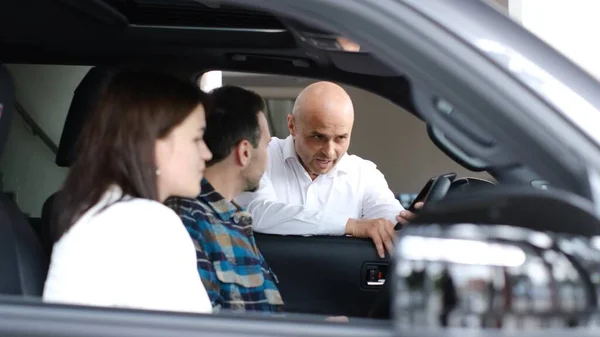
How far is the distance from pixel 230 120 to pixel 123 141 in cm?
93

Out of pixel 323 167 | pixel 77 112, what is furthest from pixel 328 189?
pixel 77 112

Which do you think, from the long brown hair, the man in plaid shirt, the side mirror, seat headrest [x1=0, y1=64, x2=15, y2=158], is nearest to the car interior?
the man in plaid shirt

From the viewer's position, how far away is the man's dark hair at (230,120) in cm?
269

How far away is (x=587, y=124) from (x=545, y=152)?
0.23ft

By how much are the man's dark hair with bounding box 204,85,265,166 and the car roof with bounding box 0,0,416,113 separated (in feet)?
0.67

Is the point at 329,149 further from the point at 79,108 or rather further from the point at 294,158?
the point at 79,108

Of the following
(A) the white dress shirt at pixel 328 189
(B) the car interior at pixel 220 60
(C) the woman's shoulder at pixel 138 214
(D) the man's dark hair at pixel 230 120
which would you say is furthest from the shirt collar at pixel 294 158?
(C) the woman's shoulder at pixel 138 214

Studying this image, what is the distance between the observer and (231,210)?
8.68ft

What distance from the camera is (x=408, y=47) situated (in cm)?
135

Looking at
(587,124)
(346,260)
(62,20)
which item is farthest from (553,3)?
(587,124)

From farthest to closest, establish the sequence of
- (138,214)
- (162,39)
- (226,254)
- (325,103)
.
Answer: (325,103) < (162,39) < (226,254) < (138,214)

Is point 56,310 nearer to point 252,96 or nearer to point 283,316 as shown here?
point 283,316

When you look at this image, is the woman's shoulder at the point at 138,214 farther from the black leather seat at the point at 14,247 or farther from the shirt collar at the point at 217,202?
the shirt collar at the point at 217,202

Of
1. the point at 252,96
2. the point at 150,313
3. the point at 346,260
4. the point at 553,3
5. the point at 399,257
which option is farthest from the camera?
the point at 553,3
